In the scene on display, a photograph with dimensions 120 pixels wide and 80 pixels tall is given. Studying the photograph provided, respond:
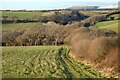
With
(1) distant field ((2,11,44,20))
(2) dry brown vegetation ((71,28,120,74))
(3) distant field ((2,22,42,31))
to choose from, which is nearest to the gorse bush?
(1) distant field ((2,11,44,20))

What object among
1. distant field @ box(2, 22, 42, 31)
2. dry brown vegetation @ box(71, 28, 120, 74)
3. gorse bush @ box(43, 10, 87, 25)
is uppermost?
gorse bush @ box(43, 10, 87, 25)

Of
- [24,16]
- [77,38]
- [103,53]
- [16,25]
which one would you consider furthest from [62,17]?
[103,53]

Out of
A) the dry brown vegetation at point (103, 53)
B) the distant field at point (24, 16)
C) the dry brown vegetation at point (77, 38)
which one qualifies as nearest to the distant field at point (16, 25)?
the dry brown vegetation at point (77, 38)

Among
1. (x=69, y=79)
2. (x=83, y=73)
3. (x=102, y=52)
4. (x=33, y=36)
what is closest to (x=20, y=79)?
(x=69, y=79)

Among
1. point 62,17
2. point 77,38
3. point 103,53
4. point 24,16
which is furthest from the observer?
point 62,17

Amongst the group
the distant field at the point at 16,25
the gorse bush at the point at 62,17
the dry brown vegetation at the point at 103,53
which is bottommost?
the dry brown vegetation at the point at 103,53

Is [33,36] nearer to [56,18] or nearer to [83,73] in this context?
[56,18]

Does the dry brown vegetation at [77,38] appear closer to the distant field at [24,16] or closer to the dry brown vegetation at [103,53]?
the dry brown vegetation at [103,53]

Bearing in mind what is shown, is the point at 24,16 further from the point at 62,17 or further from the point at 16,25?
the point at 62,17

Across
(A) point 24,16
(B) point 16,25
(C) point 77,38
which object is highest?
(A) point 24,16

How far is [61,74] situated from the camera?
22609mm

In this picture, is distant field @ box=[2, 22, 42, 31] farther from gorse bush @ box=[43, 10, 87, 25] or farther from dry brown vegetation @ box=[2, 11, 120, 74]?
gorse bush @ box=[43, 10, 87, 25]

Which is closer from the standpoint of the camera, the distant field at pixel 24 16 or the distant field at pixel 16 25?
the distant field at pixel 16 25

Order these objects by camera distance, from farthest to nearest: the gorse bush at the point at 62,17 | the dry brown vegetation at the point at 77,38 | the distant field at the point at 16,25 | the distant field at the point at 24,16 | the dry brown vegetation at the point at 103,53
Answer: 1. the gorse bush at the point at 62,17
2. the distant field at the point at 24,16
3. the distant field at the point at 16,25
4. the dry brown vegetation at the point at 77,38
5. the dry brown vegetation at the point at 103,53
